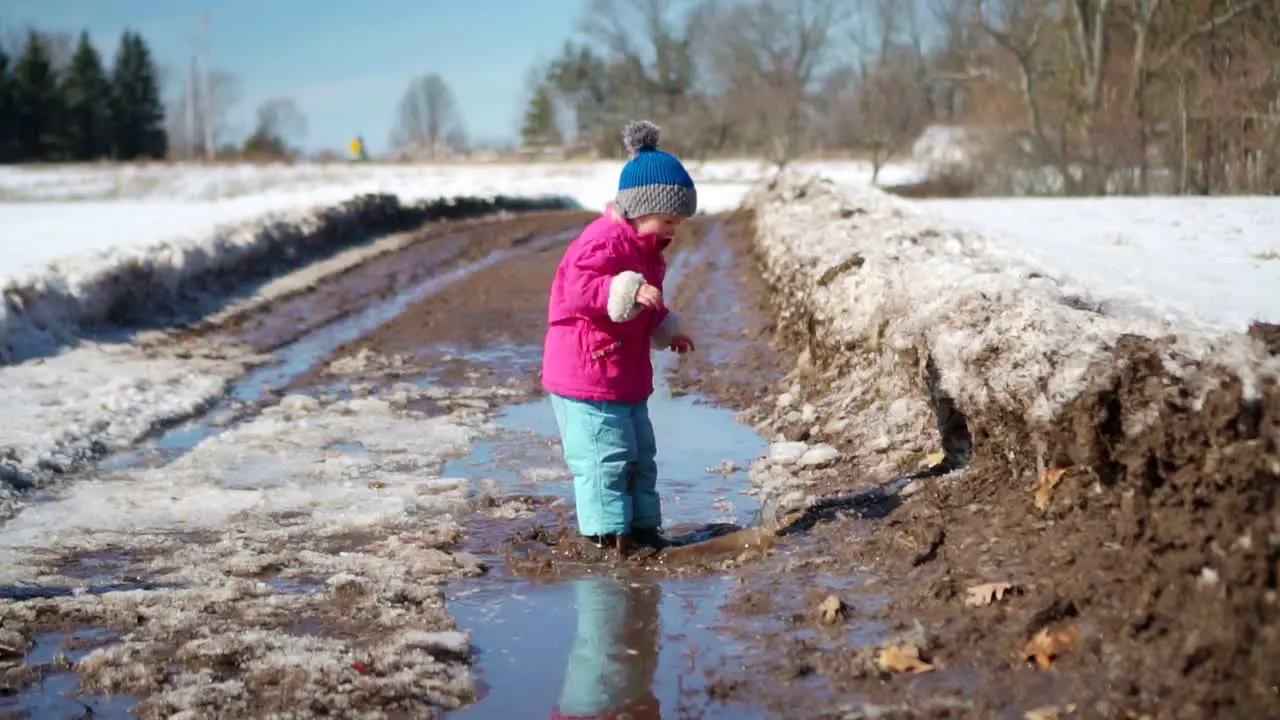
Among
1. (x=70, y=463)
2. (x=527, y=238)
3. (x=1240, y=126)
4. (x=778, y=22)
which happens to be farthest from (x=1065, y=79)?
(x=778, y=22)

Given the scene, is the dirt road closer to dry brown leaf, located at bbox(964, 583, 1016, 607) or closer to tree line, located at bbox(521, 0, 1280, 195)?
dry brown leaf, located at bbox(964, 583, 1016, 607)

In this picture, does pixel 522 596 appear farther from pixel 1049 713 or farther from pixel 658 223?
pixel 1049 713

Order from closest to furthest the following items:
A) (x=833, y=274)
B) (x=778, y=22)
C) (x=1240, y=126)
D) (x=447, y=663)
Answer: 1. (x=447, y=663)
2. (x=833, y=274)
3. (x=1240, y=126)
4. (x=778, y=22)

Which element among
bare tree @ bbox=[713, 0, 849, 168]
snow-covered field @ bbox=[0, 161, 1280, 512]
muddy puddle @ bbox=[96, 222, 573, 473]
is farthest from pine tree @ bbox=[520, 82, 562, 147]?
muddy puddle @ bbox=[96, 222, 573, 473]

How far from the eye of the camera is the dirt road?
3.92 m

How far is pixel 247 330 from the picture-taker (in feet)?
43.5

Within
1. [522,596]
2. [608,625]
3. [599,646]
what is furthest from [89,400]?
[599,646]

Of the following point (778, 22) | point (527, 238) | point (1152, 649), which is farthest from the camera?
point (778, 22)

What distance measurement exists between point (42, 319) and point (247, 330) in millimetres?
2312

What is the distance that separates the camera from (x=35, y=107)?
7756cm

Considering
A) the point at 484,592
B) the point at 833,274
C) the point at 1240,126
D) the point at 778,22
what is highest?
the point at 778,22

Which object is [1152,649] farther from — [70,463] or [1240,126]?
[1240,126]

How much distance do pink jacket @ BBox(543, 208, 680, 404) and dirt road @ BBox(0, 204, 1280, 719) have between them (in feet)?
2.30

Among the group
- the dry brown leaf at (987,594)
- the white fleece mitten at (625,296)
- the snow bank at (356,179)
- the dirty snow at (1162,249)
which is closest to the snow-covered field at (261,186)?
the snow bank at (356,179)
